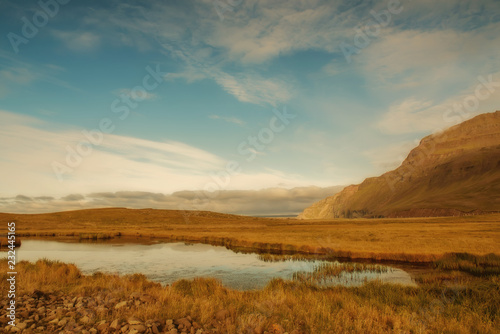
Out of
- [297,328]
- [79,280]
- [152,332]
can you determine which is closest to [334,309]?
[297,328]

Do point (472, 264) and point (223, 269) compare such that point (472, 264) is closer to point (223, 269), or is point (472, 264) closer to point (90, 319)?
point (223, 269)

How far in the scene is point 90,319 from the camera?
28.1ft

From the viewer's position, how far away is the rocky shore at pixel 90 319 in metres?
7.80

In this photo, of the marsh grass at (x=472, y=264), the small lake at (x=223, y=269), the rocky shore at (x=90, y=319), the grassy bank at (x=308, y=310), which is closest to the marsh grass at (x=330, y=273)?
the small lake at (x=223, y=269)

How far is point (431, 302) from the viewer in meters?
11.3

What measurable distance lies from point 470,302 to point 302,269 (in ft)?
45.6

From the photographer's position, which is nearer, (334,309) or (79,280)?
(334,309)

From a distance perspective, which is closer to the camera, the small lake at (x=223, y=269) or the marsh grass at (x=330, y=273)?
the marsh grass at (x=330, y=273)

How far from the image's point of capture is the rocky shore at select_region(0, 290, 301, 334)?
7.80m

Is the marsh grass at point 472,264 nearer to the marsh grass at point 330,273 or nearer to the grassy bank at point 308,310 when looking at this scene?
the marsh grass at point 330,273

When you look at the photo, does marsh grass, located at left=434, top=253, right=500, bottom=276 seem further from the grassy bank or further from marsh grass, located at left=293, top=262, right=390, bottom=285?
the grassy bank

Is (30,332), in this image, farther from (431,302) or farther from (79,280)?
(431,302)

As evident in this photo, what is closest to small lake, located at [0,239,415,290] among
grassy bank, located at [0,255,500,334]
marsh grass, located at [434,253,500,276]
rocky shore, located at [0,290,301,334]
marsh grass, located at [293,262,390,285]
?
marsh grass, located at [293,262,390,285]

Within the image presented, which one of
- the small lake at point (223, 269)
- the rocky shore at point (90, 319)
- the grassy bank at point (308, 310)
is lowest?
the small lake at point (223, 269)
